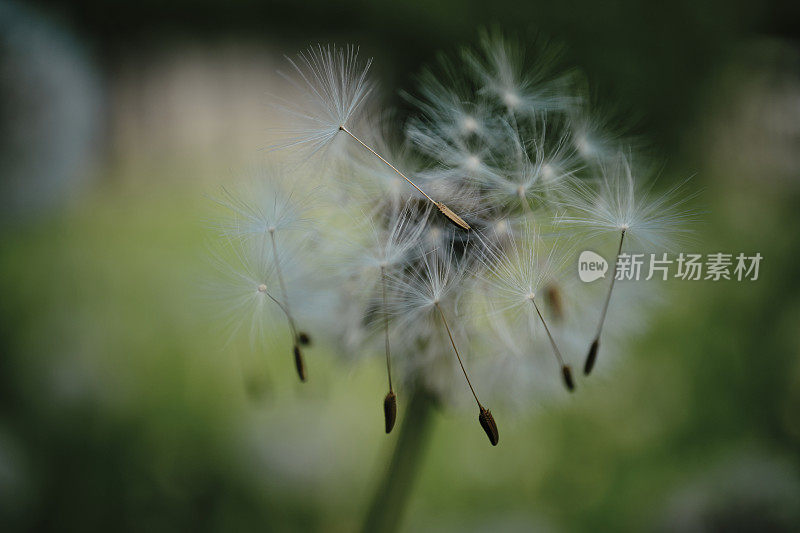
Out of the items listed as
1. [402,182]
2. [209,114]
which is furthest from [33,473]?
[402,182]

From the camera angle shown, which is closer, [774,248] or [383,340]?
[383,340]

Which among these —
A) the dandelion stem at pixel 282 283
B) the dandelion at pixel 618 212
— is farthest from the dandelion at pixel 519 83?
the dandelion stem at pixel 282 283

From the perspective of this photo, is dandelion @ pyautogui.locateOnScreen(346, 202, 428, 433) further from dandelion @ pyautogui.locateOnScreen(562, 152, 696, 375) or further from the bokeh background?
the bokeh background

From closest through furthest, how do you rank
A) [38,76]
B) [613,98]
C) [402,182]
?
[402,182] → [613,98] → [38,76]

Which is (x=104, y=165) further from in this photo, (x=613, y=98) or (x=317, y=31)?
(x=613, y=98)

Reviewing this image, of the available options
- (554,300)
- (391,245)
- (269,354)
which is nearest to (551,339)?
(554,300)

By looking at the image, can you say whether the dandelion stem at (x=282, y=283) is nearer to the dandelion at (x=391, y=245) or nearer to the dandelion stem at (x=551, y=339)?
the dandelion at (x=391, y=245)

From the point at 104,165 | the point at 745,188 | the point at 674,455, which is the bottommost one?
the point at 674,455
